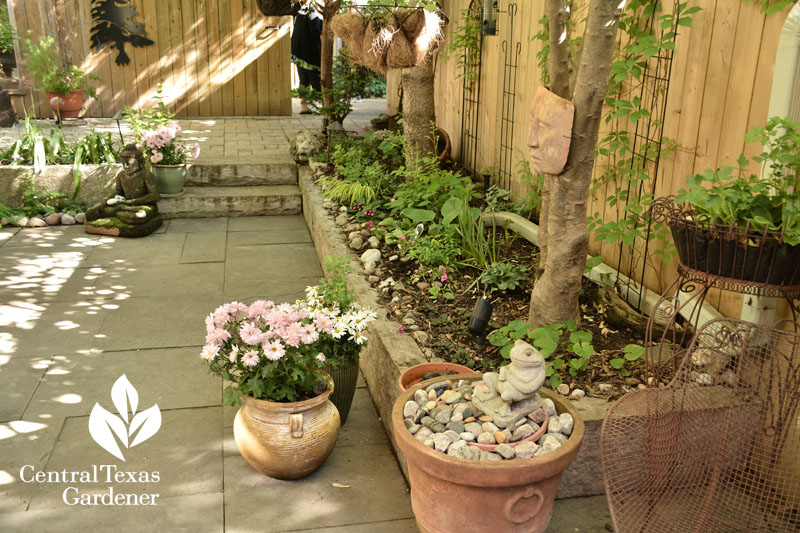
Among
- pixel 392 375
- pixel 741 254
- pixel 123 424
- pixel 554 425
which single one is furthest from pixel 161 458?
pixel 741 254

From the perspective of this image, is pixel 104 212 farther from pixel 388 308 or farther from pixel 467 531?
pixel 467 531

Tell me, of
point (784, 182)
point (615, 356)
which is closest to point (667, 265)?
point (615, 356)

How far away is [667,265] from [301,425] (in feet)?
6.21

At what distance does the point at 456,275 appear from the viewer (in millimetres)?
4133

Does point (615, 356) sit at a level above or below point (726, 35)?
below

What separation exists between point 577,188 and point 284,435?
1549mm

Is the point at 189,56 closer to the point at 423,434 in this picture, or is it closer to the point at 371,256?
the point at 371,256

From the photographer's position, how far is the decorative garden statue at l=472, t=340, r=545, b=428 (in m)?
2.34

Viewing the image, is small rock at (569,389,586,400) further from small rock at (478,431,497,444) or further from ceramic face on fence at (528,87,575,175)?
ceramic face on fence at (528,87,575,175)

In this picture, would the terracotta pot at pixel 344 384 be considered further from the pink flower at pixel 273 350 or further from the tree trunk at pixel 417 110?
the tree trunk at pixel 417 110

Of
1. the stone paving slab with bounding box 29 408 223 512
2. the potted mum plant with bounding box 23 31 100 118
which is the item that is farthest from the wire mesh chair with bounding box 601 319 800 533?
the potted mum plant with bounding box 23 31 100 118

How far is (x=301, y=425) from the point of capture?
2.78m

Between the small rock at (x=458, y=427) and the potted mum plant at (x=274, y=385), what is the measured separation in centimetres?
66

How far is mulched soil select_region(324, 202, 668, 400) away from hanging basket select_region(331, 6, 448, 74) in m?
1.40
